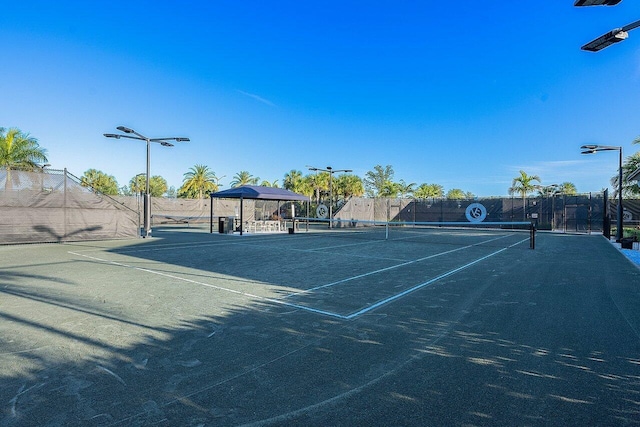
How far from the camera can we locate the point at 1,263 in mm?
11242

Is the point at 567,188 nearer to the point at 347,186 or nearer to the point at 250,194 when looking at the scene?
the point at 347,186

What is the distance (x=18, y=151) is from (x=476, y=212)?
41.5m

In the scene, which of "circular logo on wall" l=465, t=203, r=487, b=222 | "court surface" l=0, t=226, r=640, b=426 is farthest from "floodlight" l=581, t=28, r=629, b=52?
"circular logo on wall" l=465, t=203, r=487, b=222

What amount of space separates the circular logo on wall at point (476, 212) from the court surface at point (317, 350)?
28.6 m

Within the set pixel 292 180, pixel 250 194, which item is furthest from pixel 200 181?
pixel 250 194

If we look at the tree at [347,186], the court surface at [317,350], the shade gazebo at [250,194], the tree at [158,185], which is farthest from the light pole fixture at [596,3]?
the tree at [158,185]

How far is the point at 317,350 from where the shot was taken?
14.4ft

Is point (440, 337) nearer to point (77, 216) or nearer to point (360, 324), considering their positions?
point (360, 324)

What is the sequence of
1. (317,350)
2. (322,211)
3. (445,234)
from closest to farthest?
1. (317,350)
2. (445,234)
3. (322,211)

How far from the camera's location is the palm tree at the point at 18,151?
28.7 meters

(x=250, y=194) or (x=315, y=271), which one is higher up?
(x=250, y=194)

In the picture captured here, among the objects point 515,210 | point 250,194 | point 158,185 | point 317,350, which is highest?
point 158,185

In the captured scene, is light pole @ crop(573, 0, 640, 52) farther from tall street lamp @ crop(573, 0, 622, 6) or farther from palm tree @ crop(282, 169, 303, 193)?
palm tree @ crop(282, 169, 303, 193)

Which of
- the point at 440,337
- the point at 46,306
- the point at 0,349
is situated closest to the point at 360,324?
the point at 440,337
